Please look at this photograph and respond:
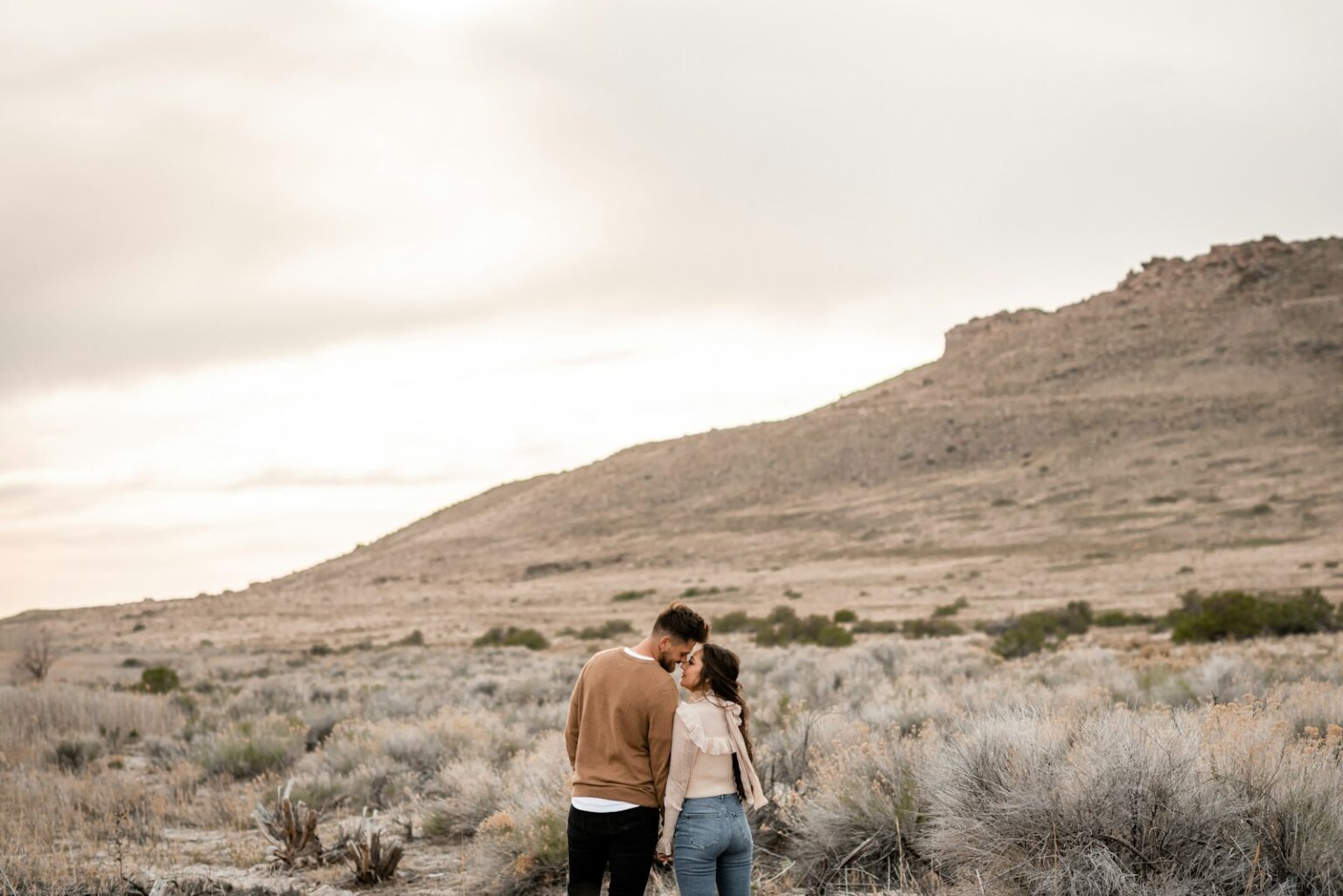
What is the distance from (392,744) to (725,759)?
24.7 ft

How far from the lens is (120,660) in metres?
31.7

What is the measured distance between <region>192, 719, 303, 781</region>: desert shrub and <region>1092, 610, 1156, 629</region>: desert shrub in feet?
69.9

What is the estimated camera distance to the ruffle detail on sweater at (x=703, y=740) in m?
4.54

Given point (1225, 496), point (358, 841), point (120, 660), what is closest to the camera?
point (358, 841)

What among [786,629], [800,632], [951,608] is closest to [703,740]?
[800,632]

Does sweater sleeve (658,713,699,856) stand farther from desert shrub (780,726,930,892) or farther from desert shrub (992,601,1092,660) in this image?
desert shrub (992,601,1092,660)

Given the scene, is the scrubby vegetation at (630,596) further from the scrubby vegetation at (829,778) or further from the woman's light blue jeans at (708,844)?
the woman's light blue jeans at (708,844)

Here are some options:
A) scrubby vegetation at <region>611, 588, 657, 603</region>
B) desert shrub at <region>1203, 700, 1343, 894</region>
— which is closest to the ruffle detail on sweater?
desert shrub at <region>1203, 700, 1343, 894</region>

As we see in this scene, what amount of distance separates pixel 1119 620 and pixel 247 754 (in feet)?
74.4

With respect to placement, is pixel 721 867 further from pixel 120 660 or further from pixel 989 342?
pixel 989 342

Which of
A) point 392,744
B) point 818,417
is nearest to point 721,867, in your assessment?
point 392,744

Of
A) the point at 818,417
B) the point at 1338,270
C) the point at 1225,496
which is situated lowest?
the point at 1225,496

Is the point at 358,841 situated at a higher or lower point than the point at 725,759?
lower

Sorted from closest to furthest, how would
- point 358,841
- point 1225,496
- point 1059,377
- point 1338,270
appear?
point 358,841
point 1225,496
point 1059,377
point 1338,270
